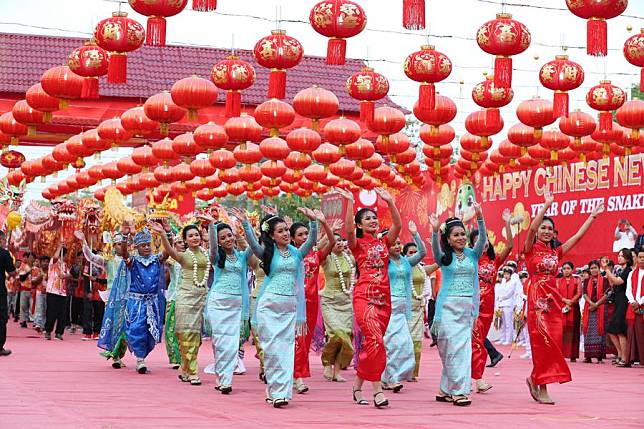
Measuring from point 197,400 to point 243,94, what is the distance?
1597cm

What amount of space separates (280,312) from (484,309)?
7.25 ft

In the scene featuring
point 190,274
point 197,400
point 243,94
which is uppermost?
point 243,94

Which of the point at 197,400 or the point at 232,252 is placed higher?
the point at 232,252

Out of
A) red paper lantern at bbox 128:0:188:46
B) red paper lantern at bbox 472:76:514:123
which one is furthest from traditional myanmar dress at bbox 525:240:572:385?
red paper lantern at bbox 472:76:514:123

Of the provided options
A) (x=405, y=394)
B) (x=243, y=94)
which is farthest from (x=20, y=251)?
(x=405, y=394)

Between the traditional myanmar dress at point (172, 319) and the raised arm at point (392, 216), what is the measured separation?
325 centimetres

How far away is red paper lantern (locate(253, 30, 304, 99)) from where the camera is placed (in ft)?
41.7

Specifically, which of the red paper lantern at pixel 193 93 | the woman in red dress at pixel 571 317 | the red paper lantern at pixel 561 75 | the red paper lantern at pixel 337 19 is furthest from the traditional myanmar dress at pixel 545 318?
the woman in red dress at pixel 571 317

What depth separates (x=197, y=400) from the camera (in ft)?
30.4

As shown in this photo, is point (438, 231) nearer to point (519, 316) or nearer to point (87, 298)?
point (519, 316)

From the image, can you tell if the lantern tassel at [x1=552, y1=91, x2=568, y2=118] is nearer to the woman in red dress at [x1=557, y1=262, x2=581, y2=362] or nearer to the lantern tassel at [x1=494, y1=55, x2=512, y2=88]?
the lantern tassel at [x1=494, y1=55, x2=512, y2=88]

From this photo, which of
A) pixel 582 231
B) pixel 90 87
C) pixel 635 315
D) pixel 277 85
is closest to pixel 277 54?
pixel 277 85

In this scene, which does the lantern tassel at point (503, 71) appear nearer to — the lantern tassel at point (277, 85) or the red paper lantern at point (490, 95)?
the red paper lantern at point (490, 95)

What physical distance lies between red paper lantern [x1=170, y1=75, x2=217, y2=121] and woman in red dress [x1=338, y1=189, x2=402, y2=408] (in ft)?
18.5
